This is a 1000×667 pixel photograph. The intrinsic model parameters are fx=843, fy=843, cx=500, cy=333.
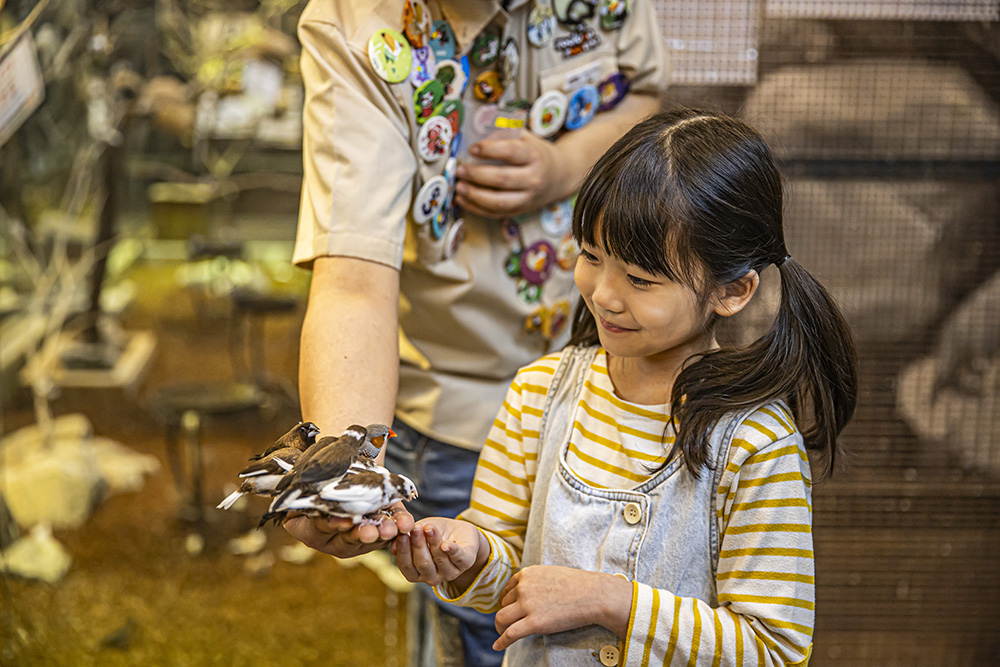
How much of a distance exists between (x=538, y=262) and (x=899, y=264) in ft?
3.10

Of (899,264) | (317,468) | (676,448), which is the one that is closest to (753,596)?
(676,448)

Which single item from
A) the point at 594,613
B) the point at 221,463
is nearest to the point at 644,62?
the point at 594,613

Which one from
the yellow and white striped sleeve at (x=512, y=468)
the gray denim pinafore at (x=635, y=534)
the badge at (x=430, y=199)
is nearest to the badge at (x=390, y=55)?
the badge at (x=430, y=199)

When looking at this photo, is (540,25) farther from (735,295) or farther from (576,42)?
(735,295)

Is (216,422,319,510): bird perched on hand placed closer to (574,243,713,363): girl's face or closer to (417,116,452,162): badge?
(574,243,713,363): girl's face

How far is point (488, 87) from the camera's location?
44.4 inches

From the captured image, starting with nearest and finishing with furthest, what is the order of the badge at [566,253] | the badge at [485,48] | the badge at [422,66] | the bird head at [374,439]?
the bird head at [374,439] → the badge at [422,66] → the badge at [485,48] → the badge at [566,253]

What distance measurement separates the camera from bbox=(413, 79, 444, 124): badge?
39.6 inches

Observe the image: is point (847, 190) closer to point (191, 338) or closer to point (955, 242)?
point (955, 242)

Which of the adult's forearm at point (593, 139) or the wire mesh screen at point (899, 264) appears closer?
the adult's forearm at point (593, 139)

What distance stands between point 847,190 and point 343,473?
1.37 meters

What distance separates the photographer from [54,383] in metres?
3.30

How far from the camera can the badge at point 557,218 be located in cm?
119

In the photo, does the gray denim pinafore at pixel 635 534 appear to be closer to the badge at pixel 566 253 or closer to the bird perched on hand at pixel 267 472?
the bird perched on hand at pixel 267 472
